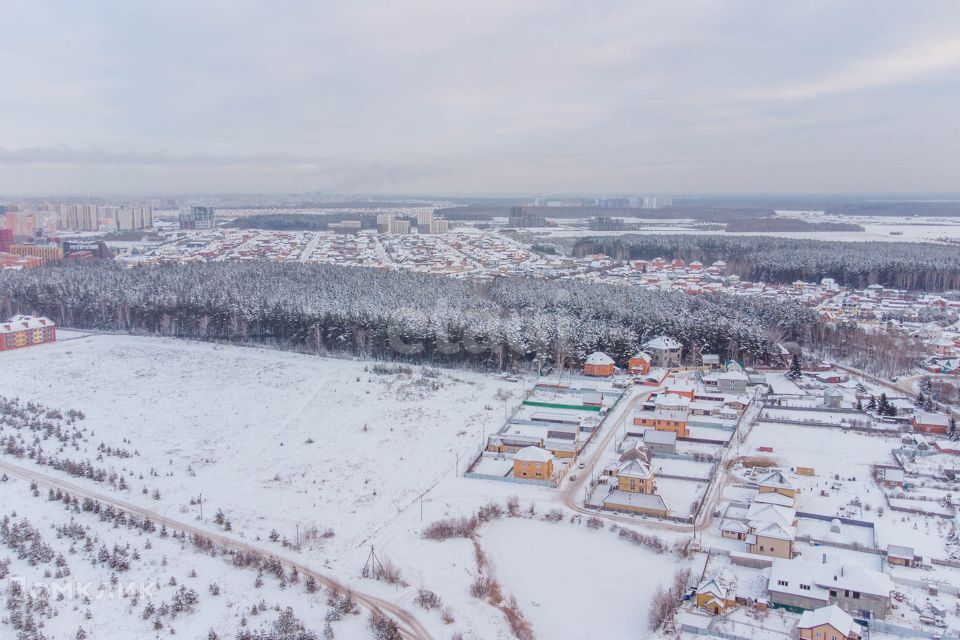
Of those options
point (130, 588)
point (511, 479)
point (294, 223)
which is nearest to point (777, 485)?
point (511, 479)

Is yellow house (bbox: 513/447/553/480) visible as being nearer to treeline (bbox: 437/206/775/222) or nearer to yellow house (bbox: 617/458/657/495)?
yellow house (bbox: 617/458/657/495)

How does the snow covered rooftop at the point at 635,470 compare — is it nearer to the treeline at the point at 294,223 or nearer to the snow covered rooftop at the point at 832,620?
the snow covered rooftop at the point at 832,620

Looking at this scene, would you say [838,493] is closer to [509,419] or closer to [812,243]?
[509,419]

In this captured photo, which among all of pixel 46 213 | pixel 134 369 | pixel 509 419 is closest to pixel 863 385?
pixel 509 419

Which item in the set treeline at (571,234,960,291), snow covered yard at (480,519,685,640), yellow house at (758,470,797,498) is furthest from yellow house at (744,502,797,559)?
treeline at (571,234,960,291)

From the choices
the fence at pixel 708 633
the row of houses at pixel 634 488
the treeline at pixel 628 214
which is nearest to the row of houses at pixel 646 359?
the row of houses at pixel 634 488

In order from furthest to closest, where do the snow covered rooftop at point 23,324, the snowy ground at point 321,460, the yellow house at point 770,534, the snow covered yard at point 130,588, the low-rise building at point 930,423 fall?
the snow covered rooftop at point 23,324 → the low-rise building at point 930,423 → the yellow house at point 770,534 → the snowy ground at point 321,460 → the snow covered yard at point 130,588
